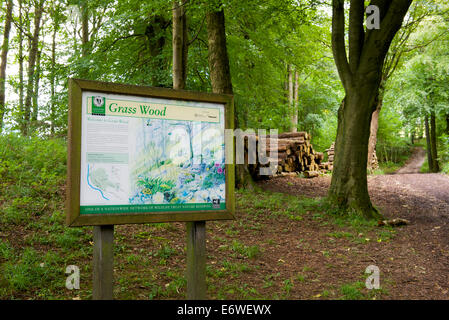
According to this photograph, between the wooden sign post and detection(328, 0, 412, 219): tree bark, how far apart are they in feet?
17.5

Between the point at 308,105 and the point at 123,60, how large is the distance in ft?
70.7

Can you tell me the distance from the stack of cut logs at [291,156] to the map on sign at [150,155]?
361 inches

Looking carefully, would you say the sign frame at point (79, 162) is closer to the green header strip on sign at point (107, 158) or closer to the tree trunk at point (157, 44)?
the green header strip on sign at point (107, 158)

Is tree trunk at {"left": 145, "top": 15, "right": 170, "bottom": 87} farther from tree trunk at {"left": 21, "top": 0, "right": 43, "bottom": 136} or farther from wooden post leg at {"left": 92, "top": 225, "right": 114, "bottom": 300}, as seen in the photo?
wooden post leg at {"left": 92, "top": 225, "right": 114, "bottom": 300}

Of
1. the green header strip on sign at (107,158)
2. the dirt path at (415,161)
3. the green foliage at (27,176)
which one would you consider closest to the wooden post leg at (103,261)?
the green header strip on sign at (107,158)

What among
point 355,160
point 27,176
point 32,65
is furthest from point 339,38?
point 32,65

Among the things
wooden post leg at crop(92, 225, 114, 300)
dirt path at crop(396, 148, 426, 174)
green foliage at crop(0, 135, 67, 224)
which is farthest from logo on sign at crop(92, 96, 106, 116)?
dirt path at crop(396, 148, 426, 174)

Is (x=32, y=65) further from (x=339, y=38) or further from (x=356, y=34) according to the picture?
(x=356, y=34)

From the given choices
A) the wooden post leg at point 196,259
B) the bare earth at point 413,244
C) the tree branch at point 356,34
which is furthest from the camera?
the tree branch at point 356,34

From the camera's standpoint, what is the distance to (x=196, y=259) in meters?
3.30

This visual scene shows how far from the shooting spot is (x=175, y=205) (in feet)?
10.3

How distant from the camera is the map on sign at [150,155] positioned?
2.89 metres

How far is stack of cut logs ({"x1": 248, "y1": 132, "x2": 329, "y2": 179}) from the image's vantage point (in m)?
14.1
